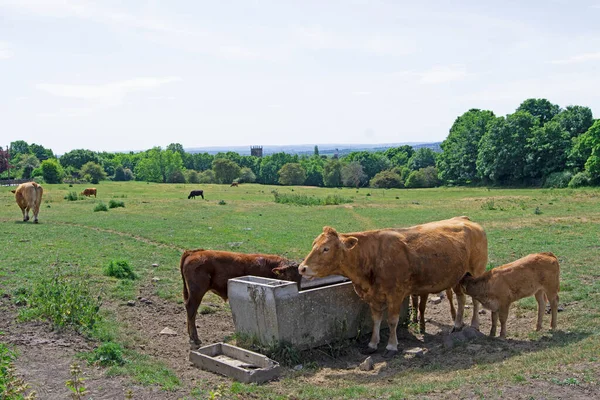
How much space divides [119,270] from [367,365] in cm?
843

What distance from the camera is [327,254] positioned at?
406 inches

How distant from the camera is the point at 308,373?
959cm

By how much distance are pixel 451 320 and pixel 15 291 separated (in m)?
9.99

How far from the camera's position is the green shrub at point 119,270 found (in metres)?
15.4

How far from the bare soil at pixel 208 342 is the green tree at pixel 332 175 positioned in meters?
112

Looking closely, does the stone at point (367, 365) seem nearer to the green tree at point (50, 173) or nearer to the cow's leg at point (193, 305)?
the cow's leg at point (193, 305)

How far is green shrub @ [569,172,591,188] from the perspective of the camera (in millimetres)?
64537

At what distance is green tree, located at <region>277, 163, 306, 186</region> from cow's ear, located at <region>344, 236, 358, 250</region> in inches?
4638

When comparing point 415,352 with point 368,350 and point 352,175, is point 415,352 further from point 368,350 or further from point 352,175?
point 352,175

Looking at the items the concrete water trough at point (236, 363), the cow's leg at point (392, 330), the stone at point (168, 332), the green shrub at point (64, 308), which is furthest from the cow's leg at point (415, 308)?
the green shrub at point (64, 308)

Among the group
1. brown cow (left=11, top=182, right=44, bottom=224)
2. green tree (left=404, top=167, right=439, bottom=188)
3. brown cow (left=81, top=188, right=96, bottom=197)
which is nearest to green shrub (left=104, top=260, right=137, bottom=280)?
brown cow (left=11, top=182, right=44, bottom=224)

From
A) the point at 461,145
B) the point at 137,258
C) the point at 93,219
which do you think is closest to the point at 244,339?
the point at 137,258

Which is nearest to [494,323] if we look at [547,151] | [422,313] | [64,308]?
[422,313]

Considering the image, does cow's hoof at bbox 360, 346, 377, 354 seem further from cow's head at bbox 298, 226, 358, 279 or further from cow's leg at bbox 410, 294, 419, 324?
cow's leg at bbox 410, 294, 419, 324
